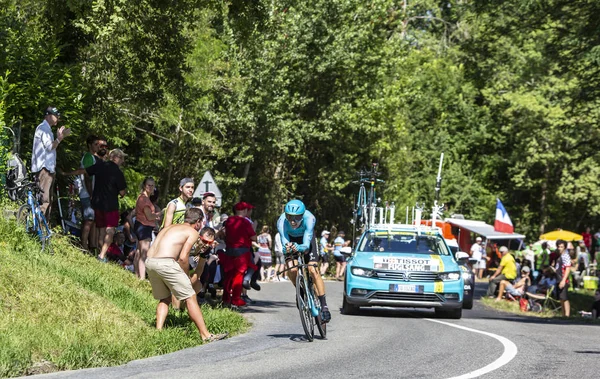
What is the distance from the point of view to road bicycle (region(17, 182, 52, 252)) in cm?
1537

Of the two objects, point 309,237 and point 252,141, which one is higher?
point 252,141

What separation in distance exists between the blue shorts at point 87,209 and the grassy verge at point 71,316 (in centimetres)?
150

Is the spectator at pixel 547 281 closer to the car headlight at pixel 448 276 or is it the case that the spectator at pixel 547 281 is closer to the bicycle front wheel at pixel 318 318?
the car headlight at pixel 448 276

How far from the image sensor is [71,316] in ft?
39.0

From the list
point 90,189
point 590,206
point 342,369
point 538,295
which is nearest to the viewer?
point 342,369

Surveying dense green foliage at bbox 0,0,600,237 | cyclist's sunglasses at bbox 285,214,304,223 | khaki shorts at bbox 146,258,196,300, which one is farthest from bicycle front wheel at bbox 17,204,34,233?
cyclist's sunglasses at bbox 285,214,304,223

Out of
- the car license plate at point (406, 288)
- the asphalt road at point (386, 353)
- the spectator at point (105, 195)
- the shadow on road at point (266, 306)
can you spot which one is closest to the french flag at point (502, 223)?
the shadow on road at point (266, 306)

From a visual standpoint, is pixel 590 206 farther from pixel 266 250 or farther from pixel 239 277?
pixel 239 277

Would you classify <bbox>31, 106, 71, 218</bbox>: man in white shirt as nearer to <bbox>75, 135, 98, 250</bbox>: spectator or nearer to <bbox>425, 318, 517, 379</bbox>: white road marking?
<bbox>75, 135, 98, 250</bbox>: spectator

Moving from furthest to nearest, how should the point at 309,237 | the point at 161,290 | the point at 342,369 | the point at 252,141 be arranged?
the point at 252,141, the point at 309,237, the point at 161,290, the point at 342,369

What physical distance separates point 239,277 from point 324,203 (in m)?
32.6

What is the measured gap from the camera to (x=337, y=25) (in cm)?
4381

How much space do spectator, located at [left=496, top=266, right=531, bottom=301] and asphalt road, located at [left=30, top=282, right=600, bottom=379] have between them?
38.9ft

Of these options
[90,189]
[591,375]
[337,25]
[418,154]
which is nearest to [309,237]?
[591,375]
